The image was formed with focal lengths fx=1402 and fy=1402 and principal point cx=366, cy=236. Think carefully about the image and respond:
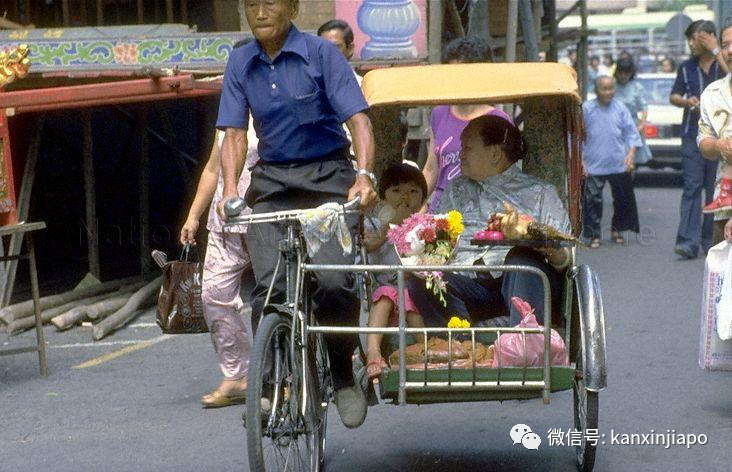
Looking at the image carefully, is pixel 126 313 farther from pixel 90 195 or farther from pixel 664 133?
pixel 664 133

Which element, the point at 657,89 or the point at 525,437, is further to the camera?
the point at 657,89

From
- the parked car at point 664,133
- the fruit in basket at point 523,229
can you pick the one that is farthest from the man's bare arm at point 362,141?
the parked car at point 664,133

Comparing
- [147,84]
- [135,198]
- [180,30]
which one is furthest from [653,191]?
[147,84]

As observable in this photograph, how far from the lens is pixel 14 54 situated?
8.09 metres

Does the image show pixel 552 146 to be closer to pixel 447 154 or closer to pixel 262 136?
pixel 447 154

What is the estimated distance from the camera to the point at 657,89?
72.4ft

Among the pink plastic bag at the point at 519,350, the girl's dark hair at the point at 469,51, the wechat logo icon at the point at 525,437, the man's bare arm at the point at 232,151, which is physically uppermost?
the girl's dark hair at the point at 469,51

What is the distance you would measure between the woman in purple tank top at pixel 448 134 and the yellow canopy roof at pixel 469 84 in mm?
1336

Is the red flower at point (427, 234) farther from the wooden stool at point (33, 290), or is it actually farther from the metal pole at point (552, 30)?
the metal pole at point (552, 30)

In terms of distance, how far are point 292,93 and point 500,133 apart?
122cm

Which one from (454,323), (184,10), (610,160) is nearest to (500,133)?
(454,323)

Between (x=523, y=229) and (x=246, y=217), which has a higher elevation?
(x=246, y=217)

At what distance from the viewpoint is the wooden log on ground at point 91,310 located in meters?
9.91

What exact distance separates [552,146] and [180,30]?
14.9 ft
